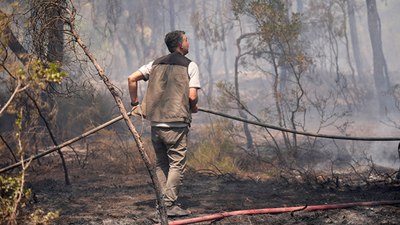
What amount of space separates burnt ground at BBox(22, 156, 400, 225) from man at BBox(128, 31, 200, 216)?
538mm

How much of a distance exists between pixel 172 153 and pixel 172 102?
599 mm

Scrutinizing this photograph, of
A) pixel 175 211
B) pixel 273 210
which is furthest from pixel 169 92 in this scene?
pixel 273 210

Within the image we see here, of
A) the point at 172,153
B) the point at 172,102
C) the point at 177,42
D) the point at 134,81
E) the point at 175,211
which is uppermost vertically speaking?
the point at 177,42

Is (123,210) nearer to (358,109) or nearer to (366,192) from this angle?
(366,192)

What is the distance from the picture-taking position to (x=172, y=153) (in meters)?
5.11

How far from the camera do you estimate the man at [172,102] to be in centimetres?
495

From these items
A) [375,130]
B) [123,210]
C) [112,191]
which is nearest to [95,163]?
[112,191]

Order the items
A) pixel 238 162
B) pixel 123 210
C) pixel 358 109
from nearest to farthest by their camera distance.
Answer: pixel 123 210 < pixel 238 162 < pixel 358 109

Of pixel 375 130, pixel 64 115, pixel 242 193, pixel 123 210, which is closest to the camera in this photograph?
pixel 123 210

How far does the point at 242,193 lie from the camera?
21.1 ft

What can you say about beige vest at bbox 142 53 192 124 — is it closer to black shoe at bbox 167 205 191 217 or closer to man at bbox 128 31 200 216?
man at bbox 128 31 200 216

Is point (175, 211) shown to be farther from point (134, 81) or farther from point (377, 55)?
point (377, 55)

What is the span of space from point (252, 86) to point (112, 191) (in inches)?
984

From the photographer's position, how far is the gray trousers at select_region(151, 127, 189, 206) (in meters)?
4.99
